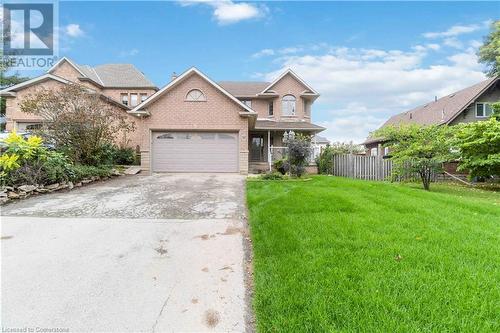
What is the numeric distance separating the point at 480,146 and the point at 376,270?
13539mm

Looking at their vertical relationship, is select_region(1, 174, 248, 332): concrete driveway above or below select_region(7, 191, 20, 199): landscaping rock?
below

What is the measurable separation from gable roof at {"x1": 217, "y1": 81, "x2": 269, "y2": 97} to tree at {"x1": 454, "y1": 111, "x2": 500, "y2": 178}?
48.8 feet

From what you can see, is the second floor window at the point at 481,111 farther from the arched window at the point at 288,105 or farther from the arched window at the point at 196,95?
the arched window at the point at 196,95

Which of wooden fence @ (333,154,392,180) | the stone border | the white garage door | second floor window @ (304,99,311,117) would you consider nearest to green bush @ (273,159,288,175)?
the white garage door

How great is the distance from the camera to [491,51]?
22.9 meters

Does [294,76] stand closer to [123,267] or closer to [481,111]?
[481,111]

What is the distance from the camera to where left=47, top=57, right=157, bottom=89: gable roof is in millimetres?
28031

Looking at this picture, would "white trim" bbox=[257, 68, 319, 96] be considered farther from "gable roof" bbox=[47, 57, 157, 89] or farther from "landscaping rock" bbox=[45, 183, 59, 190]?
"landscaping rock" bbox=[45, 183, 59, 190]

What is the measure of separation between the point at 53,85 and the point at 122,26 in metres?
9.81

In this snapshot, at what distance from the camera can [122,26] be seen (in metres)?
13.7

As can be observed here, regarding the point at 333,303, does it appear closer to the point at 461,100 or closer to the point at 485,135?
the point at 485,135

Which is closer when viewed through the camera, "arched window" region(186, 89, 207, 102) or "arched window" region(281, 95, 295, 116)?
"arched window" region(186, 89, 207, 102)

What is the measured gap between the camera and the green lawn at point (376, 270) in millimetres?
2521

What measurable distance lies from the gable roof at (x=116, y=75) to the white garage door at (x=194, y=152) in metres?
15.0
